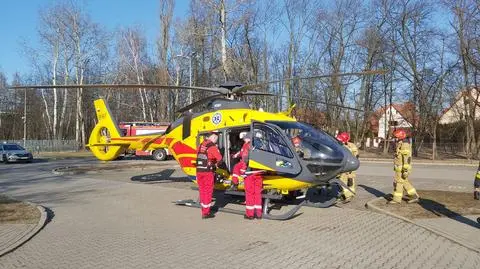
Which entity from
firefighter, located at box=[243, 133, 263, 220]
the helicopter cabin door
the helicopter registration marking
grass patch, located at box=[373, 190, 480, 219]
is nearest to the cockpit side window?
the helicopter cabin door

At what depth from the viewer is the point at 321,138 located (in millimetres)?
9820

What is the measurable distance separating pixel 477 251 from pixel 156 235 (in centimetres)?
532

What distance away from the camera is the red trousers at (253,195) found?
9459mm

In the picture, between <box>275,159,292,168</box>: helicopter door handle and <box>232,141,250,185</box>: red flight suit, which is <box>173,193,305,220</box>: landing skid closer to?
<box>232,141,250,185</box>: red flight suit

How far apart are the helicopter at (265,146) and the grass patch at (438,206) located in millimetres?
1548

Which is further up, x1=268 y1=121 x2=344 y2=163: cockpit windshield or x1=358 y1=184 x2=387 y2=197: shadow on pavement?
x1=268 y1=121 x2=344 y2=163: cockpit windshield

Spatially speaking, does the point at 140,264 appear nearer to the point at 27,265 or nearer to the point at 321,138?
the point at 27,265

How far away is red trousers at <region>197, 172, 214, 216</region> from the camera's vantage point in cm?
971

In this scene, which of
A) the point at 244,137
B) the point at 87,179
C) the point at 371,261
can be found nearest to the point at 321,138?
the point at 244,137

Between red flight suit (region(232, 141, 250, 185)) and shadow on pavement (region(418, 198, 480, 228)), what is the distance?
4.45m

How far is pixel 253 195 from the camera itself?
9.55 meters

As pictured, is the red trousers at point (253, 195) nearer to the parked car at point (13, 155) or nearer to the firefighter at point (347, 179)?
the firefighter at point (347, 179)

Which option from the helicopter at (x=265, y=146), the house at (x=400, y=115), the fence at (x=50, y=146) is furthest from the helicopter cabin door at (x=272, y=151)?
the fence at (x=50, y=146)

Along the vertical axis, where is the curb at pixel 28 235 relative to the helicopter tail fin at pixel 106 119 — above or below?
below
